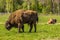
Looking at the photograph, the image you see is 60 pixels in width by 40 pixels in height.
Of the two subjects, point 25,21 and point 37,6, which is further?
point 37,6

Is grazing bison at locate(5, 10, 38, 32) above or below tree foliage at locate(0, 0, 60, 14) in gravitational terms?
above

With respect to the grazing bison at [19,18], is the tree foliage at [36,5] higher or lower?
lower

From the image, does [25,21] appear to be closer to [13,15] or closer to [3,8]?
[13,15]

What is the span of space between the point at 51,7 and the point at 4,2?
52.0ft

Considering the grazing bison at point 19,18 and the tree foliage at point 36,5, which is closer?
the grazing bison at point 19,18

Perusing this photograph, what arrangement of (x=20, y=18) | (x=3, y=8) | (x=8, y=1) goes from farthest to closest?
1. (x=3, y=8)
2. (x=8, y=1)
3. (x=20, y=18)

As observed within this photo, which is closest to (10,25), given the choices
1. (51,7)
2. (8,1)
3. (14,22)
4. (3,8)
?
(14,22)

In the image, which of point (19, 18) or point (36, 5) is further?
point (36, 5)

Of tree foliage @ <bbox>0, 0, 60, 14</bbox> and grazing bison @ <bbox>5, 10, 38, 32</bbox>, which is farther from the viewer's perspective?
tree foliage @ <bbox>0, 0, 60, 14</bbox>

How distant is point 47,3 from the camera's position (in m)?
76.4

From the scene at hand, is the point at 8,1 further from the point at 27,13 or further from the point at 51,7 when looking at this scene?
the point at 27,13

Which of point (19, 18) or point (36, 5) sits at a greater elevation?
point (19, 18)

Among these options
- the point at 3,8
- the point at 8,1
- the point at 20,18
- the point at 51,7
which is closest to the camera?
the point at 20,18

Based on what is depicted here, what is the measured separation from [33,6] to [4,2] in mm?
11289
